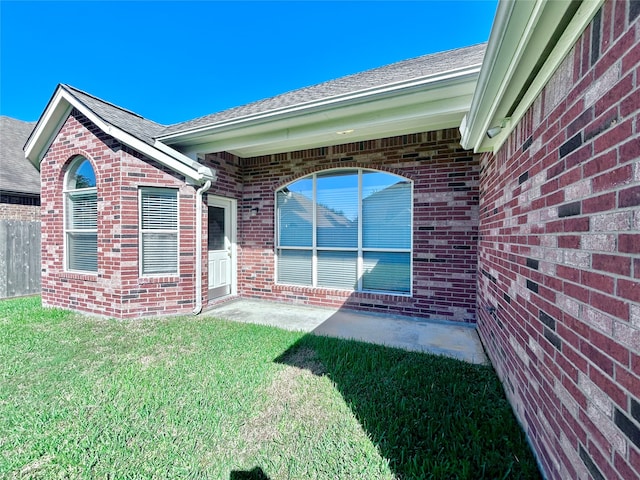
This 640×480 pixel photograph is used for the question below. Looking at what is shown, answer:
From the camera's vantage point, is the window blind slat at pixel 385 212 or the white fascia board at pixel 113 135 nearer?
the white fascia board at pixel 113 135

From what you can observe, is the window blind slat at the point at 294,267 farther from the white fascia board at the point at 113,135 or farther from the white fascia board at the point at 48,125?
the white fascia board at the point at 48,125

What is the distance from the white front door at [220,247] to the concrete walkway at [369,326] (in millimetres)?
445

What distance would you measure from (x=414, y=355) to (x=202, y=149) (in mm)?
5157

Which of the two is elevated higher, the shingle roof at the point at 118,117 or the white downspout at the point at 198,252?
the shingle roof at the point at 118,117

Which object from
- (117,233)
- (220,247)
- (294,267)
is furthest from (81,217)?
(294,267)

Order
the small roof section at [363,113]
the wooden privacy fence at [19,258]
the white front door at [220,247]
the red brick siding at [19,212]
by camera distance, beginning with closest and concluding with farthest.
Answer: the small roof section at [363,113]
the white front door at [220,247]
the wooden privacy fence at [19,258]
the red brick siding at [19,212]

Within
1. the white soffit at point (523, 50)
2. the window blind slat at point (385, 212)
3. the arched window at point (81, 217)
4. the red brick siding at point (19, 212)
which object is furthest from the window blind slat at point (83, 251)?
the white soffit at point (523, 50)

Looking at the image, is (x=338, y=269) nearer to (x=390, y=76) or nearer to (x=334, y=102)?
(x=334, y=102)

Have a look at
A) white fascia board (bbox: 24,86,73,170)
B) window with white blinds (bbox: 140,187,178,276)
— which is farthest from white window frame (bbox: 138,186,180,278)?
white fascia board (bbox: 24,86,73,170)

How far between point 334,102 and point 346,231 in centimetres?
253

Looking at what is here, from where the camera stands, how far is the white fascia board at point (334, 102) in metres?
3.18

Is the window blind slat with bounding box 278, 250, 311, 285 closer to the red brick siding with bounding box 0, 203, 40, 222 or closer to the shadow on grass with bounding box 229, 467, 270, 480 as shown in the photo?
the shadow on grass with bounding box 229, 467, 270, 480

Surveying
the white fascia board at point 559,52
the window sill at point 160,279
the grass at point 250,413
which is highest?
Answer: the white fascia board at point 559,52

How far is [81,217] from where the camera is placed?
5.73 metres
